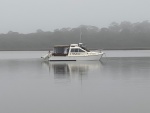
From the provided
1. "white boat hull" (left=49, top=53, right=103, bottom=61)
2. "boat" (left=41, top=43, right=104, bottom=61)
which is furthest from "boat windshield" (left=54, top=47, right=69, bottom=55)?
"white boat hull" (left=49, top=53, right=103, bottom=61)

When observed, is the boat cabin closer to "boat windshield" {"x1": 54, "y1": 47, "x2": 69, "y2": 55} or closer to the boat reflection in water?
"boat windshield" {"x1": 54, "y1": 47, "x2": 69, "y2": 55}

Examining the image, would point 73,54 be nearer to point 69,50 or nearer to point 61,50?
point 69,50

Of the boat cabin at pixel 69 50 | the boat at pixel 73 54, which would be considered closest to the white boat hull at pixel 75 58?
the boat at pixel 73 54

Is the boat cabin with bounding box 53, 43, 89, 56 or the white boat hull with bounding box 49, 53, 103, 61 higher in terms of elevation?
the boat cabin with bounding box 53, 43, 89, 56

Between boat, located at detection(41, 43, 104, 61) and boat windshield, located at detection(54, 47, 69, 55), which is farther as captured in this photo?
boat windshield, located at detection(54, 47, 69, 55)

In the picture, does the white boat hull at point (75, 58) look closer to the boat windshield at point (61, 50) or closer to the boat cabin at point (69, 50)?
the boat cabin at point (69, 50)

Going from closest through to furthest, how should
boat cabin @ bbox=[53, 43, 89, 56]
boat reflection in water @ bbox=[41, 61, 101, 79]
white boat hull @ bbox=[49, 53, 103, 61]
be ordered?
boat reflection in water @ bbox=[41, 61, 101, 79]
white boat hull @ bbox=[49, 53, 103, 61]
boat cabin @ bbox=[53, 43, 89, 56]

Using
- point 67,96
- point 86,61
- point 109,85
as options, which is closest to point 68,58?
point 86,61

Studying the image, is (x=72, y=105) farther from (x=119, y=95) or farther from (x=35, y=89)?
(x=35, y=89)

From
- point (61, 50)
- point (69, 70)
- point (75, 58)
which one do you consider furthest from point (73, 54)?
point (69, 70)

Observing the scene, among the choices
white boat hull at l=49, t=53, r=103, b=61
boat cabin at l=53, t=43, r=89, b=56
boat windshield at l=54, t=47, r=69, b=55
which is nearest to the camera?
white boat hull at l=49, t=53, r=103, b=61

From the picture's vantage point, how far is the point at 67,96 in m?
16.6

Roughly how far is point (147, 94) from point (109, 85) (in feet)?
13.0

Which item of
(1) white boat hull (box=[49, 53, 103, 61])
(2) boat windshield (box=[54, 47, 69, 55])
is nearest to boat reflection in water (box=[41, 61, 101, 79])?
(1) white boat hull (box=[49, 53, 103, 61])
